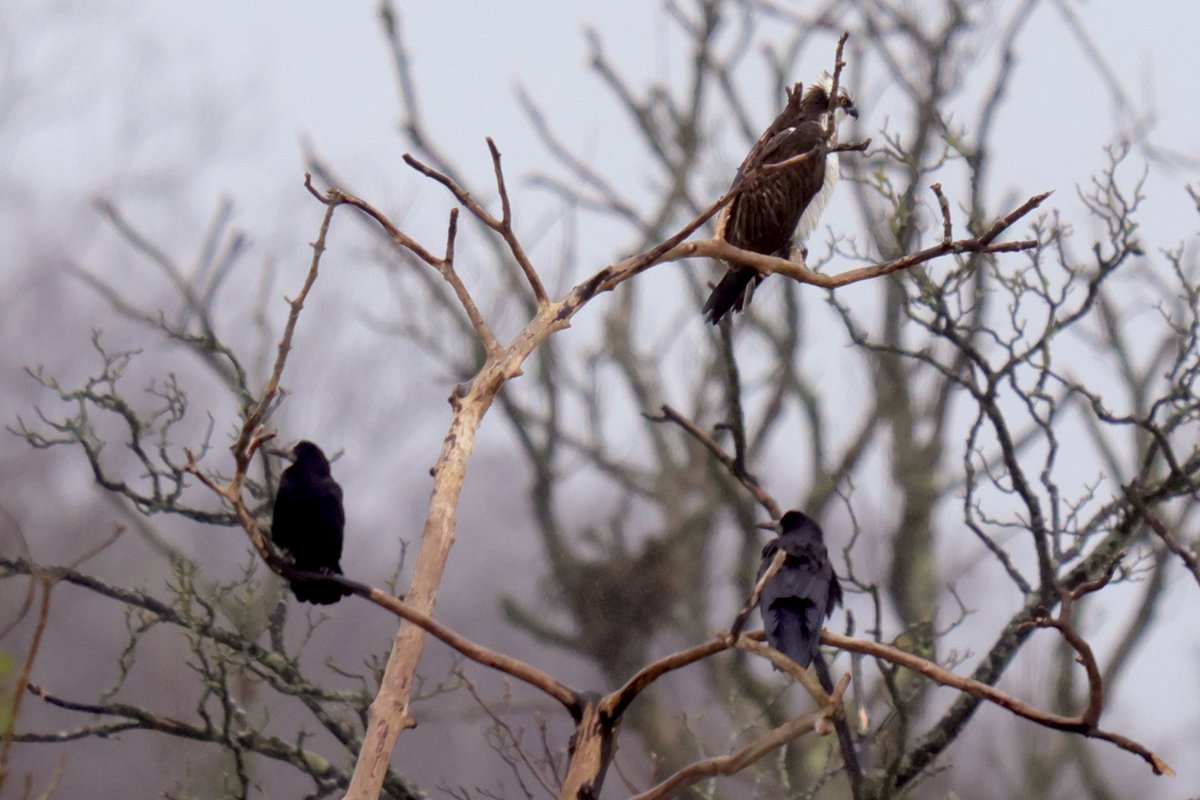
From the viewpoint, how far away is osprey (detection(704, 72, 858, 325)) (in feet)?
14.2

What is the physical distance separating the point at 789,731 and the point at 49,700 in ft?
6.11

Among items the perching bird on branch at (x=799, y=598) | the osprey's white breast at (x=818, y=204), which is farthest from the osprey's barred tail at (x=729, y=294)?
the perching bird on branch at (x=799, y=598)

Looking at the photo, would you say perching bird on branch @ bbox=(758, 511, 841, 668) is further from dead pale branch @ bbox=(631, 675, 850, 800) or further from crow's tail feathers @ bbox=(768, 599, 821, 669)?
dead pale branch @ bbox=(631, 675, 850, 800)

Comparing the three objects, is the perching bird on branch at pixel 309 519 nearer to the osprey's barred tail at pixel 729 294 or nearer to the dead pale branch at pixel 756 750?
the osprey's barred tail at pixel 729 294

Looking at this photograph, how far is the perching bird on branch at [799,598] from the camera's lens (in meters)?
2.90

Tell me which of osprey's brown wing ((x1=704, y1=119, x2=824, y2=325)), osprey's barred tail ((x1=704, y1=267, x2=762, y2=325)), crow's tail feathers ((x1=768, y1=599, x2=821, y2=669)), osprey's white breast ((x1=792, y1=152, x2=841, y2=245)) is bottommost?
crow's tail feathers ((x1=768, y1=599, x2=821, y2=669))

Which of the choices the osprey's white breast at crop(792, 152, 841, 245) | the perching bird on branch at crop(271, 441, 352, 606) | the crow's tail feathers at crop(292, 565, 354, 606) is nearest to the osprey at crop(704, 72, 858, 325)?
the osprey's white breast at crop(792, 152, 841, 245)

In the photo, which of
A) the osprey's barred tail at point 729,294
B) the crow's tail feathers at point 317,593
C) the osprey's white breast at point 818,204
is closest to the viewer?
the crow's tail feathers at point 317,593

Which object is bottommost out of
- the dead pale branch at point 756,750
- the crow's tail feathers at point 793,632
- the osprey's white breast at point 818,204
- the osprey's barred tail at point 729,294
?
the dead pale branch at point 756,750

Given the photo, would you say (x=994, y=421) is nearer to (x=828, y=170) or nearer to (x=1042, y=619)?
(x=828, y=170)

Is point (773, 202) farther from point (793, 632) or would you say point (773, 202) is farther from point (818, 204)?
point (793, 632)

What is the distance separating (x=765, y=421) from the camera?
11.2 meters

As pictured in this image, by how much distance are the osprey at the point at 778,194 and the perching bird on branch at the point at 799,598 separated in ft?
3.95

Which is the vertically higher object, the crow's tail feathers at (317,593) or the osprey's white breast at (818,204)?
the osprey's white breast at (818,204)
